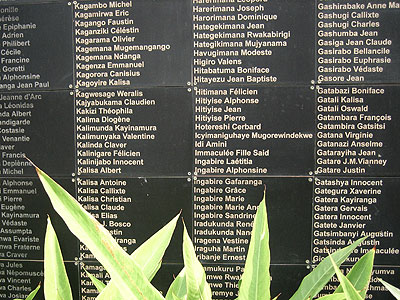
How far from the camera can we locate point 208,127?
1.56m

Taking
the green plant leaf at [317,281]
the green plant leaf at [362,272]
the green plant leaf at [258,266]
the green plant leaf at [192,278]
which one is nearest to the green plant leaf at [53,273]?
the green plant leaf at [192,278]

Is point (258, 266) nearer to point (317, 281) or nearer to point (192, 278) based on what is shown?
point (192, 278)

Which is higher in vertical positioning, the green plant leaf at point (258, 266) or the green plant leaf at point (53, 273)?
the green plant leaf at point (258, 266)

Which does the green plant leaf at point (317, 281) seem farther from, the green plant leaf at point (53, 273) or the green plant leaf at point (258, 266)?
the green plant leaf at point (53, 273)

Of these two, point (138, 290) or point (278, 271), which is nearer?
point (138, 290)

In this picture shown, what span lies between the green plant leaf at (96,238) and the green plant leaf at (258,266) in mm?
224

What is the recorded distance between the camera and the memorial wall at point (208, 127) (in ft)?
4.97

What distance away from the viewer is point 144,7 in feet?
5.12

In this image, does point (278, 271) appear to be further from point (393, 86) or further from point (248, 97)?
point (393, 86)

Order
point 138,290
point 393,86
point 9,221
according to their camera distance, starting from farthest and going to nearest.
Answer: point 9,221
point 393,86
point 138,290

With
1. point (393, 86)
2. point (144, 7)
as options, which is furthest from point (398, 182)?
point (144, 7)

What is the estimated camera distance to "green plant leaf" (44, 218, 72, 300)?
847 millimetres

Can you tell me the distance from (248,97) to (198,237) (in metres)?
0.68

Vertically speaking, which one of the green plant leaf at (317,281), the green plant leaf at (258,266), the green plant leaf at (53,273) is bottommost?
the green plant leaf at (317,281)
